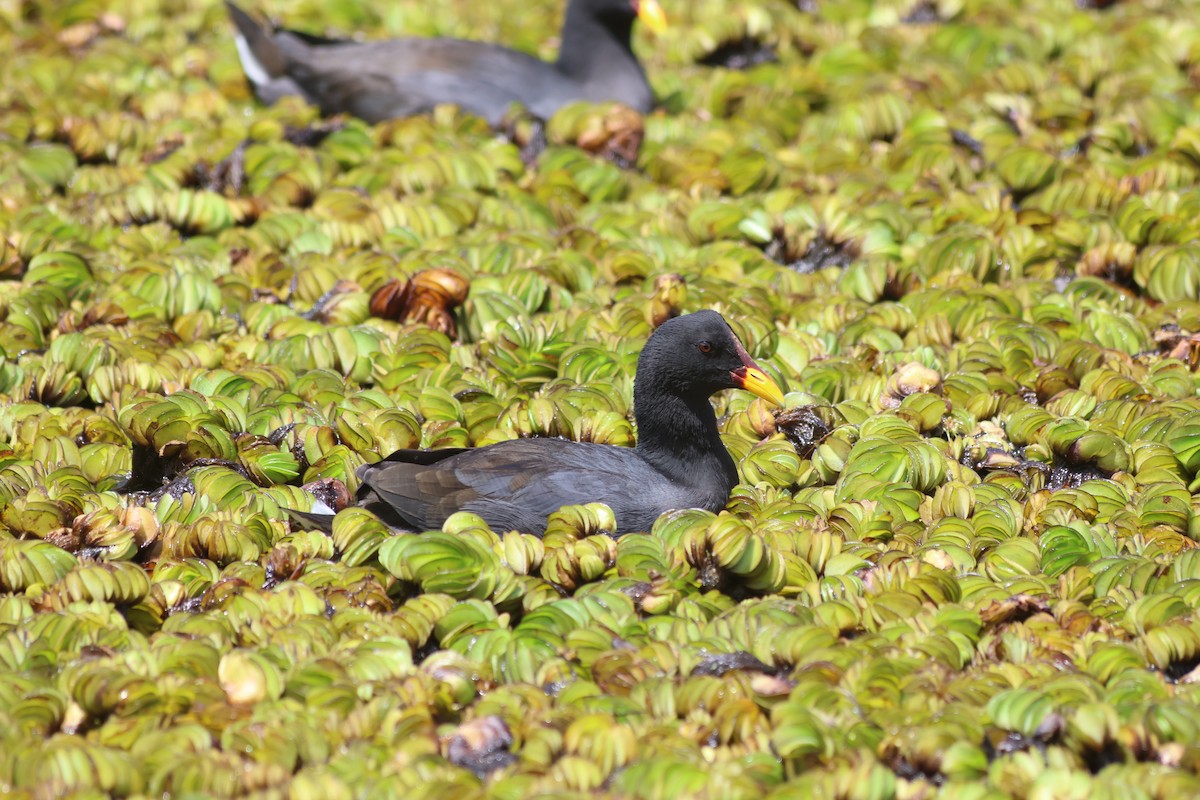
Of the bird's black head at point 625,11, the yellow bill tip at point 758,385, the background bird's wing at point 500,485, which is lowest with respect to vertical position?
the background bird's wing at point 500,485

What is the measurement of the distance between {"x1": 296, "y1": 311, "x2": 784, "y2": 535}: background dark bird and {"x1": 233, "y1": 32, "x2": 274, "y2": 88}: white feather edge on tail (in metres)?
5.52

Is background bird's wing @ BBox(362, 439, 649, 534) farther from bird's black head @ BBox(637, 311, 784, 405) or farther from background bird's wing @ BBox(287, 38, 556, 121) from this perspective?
background bird's wing @ BBox(287, 38, 556, 121)

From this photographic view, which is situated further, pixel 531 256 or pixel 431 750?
pixel 531 256

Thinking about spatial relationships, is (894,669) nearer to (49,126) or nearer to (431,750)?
(431,750)

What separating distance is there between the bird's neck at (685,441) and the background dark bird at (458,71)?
4641 millimetres

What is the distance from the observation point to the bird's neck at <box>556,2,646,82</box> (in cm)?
1089

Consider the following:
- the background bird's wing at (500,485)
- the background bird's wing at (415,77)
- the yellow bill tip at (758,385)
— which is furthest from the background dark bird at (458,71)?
the background bird's wing at (500,485)

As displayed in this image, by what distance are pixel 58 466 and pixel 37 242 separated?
94.7 inches

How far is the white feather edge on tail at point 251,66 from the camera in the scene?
36.2ft

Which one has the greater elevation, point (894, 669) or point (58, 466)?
point (894, 669)

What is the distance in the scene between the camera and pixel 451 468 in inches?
249

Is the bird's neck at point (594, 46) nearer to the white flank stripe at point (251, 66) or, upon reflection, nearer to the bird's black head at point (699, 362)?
the white flank stripe at point (251, 66)

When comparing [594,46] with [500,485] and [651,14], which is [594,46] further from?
[500,485]

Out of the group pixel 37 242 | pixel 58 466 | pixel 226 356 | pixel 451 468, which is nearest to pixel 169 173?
pixel 37 242
